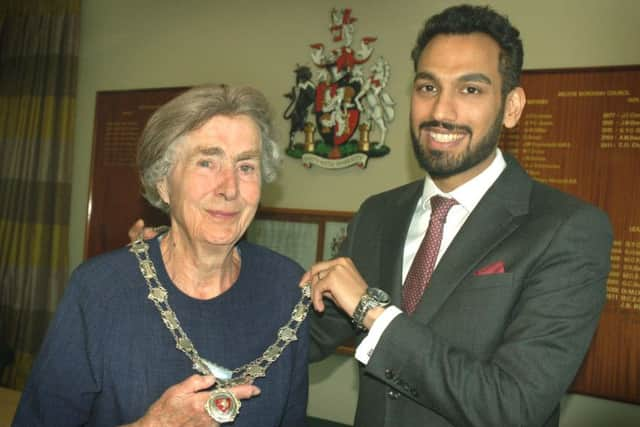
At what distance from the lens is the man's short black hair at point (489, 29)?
183cm

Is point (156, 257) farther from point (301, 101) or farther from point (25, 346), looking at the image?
point (25, 346)

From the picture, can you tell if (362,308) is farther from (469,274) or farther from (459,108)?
(459,108)

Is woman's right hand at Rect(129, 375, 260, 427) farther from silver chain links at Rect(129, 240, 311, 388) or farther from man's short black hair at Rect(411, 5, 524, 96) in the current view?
man's short black hair at Rect(411, 5, 524, 96)

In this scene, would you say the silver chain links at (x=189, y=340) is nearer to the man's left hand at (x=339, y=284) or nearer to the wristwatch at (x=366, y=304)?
the man's left hand at (x=339, y=284)

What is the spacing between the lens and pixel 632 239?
10.1ft

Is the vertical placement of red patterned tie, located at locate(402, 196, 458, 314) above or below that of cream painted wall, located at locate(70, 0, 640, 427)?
below

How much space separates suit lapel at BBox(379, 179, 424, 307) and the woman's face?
459 mm

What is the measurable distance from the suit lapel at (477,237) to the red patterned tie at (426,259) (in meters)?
0.06

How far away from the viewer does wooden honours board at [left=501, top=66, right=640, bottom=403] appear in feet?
10.1

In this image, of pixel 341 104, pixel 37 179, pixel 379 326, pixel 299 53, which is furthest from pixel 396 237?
pixel 37 179

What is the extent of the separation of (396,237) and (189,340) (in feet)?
2.22

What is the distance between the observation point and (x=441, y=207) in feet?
6.11

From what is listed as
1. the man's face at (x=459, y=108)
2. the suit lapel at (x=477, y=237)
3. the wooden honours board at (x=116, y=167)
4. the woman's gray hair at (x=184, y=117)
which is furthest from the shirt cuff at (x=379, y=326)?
the wooden honours board at (x=116, y=167)

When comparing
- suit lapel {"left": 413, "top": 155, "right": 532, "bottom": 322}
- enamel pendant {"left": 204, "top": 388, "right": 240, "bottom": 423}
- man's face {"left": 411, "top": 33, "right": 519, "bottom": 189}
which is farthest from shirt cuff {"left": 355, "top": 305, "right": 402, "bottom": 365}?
man's face {"left": 411, "top": 33, "right": 519, "bottom": 189}
